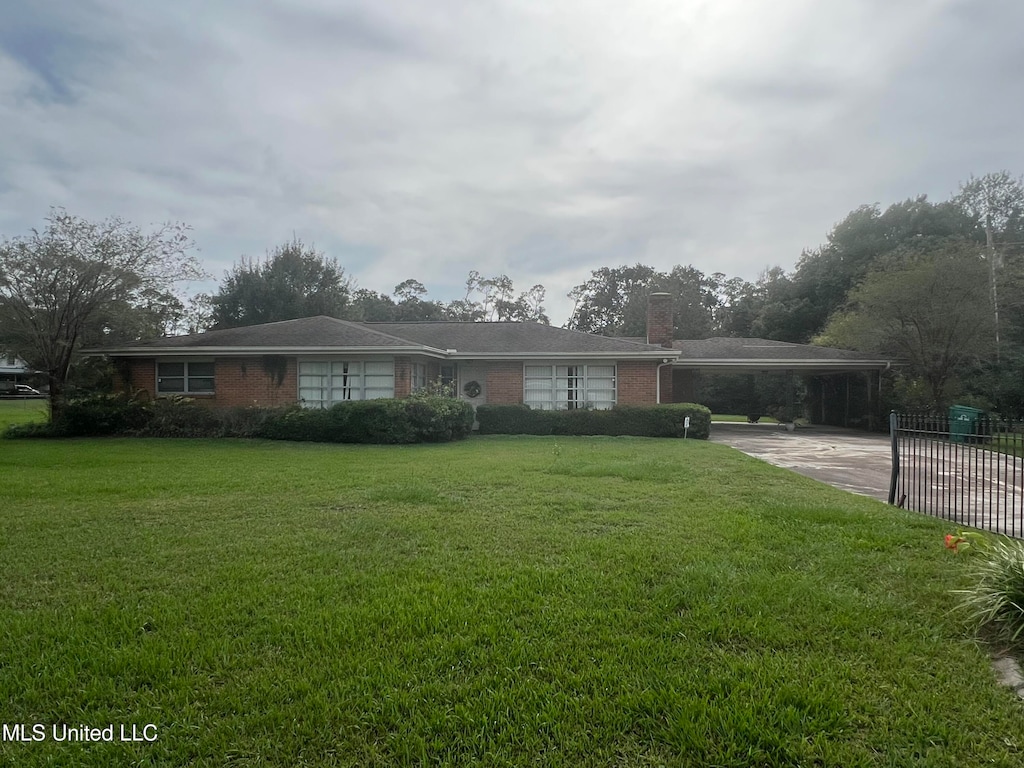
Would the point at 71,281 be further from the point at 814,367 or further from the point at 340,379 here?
the point at 814,367

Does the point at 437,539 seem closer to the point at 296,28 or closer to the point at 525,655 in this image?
the point at 525,655

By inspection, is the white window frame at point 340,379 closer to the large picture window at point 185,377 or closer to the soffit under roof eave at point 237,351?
the soffit under roof eave at point 237,351

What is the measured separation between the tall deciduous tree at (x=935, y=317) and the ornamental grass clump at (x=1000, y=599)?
18.9 m

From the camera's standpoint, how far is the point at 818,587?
4.26 metres

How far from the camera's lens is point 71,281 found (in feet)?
54.6

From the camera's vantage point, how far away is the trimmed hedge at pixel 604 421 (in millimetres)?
17516

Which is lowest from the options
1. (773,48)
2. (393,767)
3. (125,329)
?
(393,767)

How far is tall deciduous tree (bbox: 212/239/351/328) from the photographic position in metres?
35.3

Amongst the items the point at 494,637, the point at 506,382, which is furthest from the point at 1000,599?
the point at 506,382

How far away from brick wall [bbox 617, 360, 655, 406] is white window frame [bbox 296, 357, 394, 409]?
24.4ft

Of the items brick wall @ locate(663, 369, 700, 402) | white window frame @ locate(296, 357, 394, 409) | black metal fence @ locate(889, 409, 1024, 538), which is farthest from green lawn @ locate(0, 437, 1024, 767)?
brick wall @ locate(663, 369, 700, 402)

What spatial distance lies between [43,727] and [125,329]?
1954cm

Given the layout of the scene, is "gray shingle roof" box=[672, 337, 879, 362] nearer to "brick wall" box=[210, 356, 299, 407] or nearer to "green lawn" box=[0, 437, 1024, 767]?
"brick wall" box=[210, 356, 299, 407]

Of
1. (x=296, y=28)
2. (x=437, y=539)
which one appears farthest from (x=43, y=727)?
(x=296, y=28)
